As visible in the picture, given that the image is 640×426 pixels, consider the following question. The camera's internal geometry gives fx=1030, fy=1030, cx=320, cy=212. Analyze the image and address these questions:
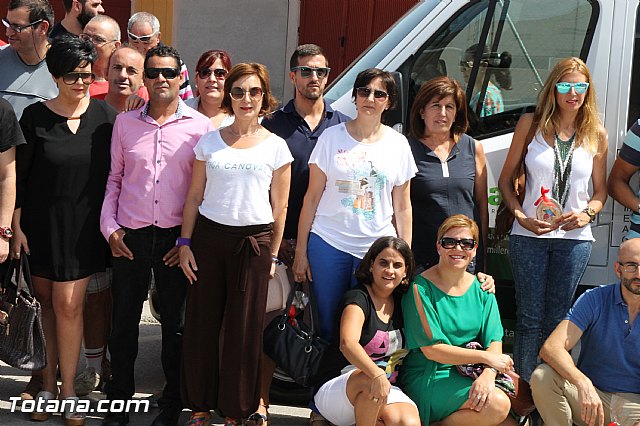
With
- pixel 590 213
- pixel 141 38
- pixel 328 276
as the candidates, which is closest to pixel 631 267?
pixel 590 213

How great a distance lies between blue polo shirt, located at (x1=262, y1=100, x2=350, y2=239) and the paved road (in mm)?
1010

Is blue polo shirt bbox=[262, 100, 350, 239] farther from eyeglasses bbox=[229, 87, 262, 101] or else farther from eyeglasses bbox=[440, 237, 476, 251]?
eyeglasses bbox=[440, 237, 476, 251]

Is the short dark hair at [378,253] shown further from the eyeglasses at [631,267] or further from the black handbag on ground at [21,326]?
the black handbag on ground at [21,326]

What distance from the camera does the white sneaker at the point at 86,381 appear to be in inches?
225

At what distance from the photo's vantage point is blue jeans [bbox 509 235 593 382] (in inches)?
209

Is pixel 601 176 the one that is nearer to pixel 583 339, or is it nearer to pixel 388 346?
pixel 583 339

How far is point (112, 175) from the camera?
5.12 meters

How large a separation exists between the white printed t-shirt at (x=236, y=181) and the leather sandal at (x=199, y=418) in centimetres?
97

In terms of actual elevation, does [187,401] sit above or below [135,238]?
A: below

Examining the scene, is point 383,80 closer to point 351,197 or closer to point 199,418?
point 351,197

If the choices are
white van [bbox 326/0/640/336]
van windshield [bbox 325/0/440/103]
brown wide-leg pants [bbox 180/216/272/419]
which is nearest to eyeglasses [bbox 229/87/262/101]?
brown wide-leg pants [bbox 180/216/272/419]

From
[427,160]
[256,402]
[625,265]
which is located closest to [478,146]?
[427,160]

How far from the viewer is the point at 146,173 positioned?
199 inches

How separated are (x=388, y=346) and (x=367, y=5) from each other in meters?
7.94
